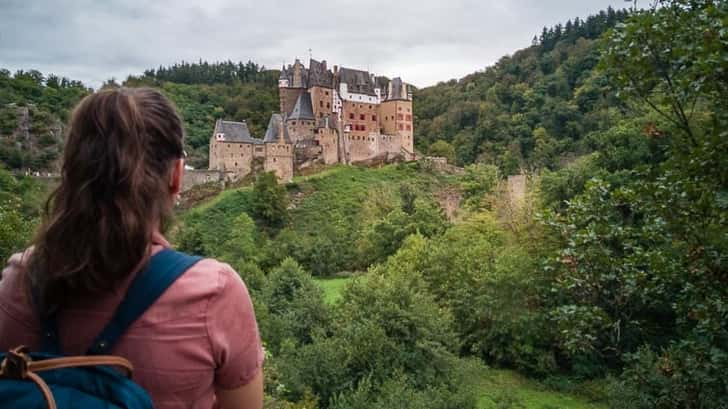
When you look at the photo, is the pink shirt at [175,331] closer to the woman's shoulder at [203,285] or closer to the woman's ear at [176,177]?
the woman's shoulder at [203,285]

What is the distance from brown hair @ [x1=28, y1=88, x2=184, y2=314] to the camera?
59.7 inches

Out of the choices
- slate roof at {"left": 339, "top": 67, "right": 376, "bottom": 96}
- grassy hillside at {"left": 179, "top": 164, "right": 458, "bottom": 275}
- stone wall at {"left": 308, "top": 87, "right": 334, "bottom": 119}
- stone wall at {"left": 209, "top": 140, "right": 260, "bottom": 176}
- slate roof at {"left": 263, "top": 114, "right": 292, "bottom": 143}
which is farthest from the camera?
slate roof at {"left": 339, "top": 67, "right": 376, "bottom": 96}

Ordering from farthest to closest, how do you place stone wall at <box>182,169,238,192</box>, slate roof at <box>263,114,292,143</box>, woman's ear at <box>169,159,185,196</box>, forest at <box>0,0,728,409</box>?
slate roof at <box>263,114,292,143</box> → stone wall at <box>182,169,238,192</box> → forest at <box>0,0,728,409</box> → woman's ear at <box>169,159,185,196</box>

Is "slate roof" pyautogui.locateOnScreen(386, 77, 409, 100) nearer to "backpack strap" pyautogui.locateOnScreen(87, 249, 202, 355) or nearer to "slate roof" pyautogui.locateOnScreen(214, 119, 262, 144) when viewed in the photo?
"slate roof" pyautogui.locateOnScreen(214, 119, 262, 144)

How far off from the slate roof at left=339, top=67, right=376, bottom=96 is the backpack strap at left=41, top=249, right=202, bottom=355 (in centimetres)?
5619

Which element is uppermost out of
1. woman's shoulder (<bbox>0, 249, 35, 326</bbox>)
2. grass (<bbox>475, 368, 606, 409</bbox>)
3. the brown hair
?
the brown hair

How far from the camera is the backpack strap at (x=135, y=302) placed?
4.88 feet

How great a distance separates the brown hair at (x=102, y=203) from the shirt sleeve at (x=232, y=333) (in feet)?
0.84

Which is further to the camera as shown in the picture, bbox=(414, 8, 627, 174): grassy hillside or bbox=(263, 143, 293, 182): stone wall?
bbox=(414, 8, 627, 174): grassy hillside

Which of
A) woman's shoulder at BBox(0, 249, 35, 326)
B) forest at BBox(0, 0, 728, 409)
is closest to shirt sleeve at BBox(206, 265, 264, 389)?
forest at BBox(0, 0, 728, 409)

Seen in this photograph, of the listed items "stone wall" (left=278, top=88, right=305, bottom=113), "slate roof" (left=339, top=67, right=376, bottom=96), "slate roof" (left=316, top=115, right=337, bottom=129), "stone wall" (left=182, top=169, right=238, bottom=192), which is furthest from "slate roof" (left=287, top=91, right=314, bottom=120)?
"stone wall" (left=182, top=169, right=238, bottom=192)

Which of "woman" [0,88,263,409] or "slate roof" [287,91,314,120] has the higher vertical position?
"slate roof" [287,91,314,120]

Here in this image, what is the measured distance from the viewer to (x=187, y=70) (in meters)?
94.2

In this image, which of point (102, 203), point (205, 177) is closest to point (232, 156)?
point (205, 177)
